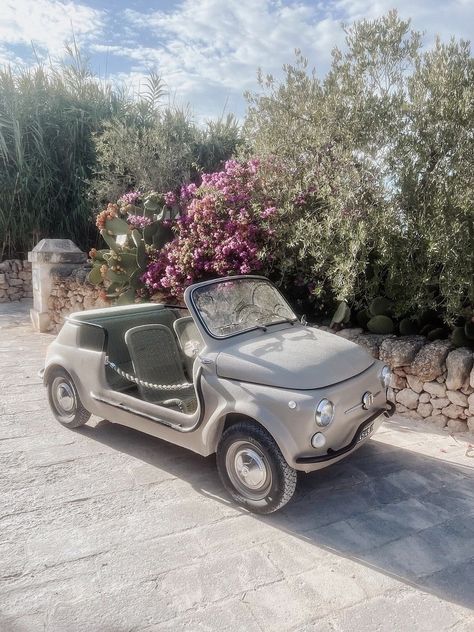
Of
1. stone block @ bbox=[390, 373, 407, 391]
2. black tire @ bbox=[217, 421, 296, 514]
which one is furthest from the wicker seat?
stone block @ bbox=[390, 373, 407, 391]

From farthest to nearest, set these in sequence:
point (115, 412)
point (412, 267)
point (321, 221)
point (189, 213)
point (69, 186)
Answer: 1. point (69, 186)
2. point (189, 213)
3. point (321, 221)
4. point (412, 267)
5. point (115, 412)

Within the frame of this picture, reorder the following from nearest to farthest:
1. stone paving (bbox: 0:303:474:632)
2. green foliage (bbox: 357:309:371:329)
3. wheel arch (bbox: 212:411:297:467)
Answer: stone paving (bbox: 0:303:474:632) → wheel arch (bbox: 212:411:297:467) → green foliage (bbox: 357:309:371:329)

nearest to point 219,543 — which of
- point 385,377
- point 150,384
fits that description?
point 150,384

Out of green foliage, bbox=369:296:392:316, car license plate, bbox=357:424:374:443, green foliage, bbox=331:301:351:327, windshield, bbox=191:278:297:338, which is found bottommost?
car license plate, bbox=357:424:374:443

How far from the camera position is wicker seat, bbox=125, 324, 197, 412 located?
13.0 ft

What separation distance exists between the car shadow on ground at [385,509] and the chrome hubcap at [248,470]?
176 mm

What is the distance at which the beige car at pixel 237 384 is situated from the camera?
9.71ft

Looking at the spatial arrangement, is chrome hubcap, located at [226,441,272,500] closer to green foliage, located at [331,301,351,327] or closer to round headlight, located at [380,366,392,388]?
round headlight, located at [380,366,392,388]

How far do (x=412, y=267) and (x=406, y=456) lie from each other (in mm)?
1880

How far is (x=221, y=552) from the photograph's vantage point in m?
2.73

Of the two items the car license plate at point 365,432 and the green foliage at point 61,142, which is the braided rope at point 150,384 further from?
the green foliage at point 61,142

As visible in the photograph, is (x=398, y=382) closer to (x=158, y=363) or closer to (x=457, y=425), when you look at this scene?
(x=457, y=425)

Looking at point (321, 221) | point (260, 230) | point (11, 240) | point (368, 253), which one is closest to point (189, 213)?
point (260, 230)

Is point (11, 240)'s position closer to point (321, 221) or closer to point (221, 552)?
point (321, 221)
